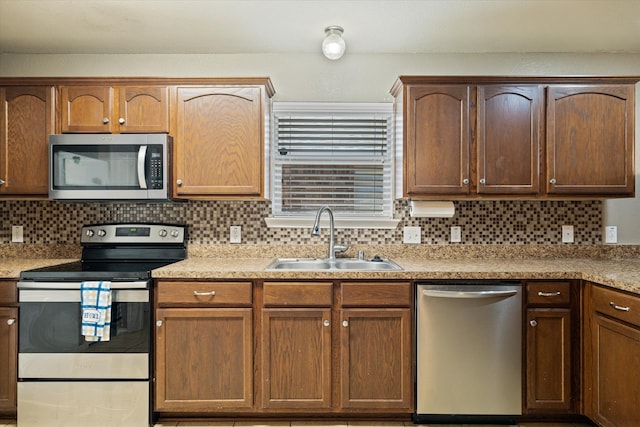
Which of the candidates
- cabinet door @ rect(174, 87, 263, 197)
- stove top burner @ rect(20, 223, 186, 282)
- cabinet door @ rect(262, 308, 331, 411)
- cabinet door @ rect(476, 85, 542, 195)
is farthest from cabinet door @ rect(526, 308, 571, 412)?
stove top burner @ rect(20, 223, 186, 282)

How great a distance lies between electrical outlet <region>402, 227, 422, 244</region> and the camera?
9.25 ft

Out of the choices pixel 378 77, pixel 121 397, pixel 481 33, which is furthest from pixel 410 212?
pixel 121 397

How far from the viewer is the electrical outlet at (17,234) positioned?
282 centimetres

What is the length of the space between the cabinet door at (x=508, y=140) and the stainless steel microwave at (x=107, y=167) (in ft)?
6.25

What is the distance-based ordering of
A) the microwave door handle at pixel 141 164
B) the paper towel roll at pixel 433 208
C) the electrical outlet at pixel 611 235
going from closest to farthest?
the microwave door handle at pixel 141 164
the paper towel roll at pixel 433 208
the electrical outlet at pixel 611 235

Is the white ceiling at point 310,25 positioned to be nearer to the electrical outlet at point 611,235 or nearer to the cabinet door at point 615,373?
the electrical outlet at point 611,235

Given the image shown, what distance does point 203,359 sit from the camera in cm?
220

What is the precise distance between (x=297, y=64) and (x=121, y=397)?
7.60 ft

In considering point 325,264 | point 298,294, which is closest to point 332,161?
point 325,264

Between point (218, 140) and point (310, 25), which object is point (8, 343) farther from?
point (310, 25)

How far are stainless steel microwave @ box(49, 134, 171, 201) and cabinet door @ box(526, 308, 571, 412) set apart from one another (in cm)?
221

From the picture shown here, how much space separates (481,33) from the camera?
8.51ft

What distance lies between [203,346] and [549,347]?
6.05ft

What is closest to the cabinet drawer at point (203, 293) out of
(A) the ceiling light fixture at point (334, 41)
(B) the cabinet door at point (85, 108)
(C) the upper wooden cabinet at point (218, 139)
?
(C) the upper wooden cabinet at point (218, 139)
